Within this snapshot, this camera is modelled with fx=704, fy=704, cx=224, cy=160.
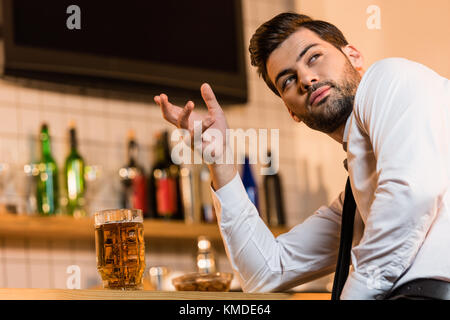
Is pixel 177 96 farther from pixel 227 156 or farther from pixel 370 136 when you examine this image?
pixel 370 136

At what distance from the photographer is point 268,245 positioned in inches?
56.2

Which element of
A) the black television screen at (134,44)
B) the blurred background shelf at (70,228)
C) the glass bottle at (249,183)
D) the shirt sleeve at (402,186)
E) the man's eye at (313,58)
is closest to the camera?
the shirt sleeve at (402,186)

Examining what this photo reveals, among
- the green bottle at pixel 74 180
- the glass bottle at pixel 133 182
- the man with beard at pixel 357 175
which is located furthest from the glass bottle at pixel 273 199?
the man with beard at pixel 357 175

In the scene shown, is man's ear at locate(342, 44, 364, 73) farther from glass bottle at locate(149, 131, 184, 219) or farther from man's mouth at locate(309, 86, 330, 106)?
glass bottle at locate(149, 131, 184, 219)

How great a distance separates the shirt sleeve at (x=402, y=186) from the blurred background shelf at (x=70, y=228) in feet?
5.02

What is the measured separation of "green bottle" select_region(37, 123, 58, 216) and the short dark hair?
1221mm

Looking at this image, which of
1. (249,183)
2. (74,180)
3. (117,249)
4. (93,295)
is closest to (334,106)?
(117,249)

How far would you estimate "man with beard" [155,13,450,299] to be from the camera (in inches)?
39.5

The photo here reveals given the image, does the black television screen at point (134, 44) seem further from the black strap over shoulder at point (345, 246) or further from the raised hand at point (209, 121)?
the black strap over shoulder at point (345, 246)

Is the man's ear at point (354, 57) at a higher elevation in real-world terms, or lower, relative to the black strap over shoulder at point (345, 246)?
higher

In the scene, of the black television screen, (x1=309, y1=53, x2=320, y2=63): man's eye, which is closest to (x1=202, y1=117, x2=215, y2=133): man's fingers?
(x1=309, y1=53, x2=320, y2=63): man's eye

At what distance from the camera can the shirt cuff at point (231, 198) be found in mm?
1351

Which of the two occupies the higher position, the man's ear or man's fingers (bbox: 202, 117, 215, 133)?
the man's ear
